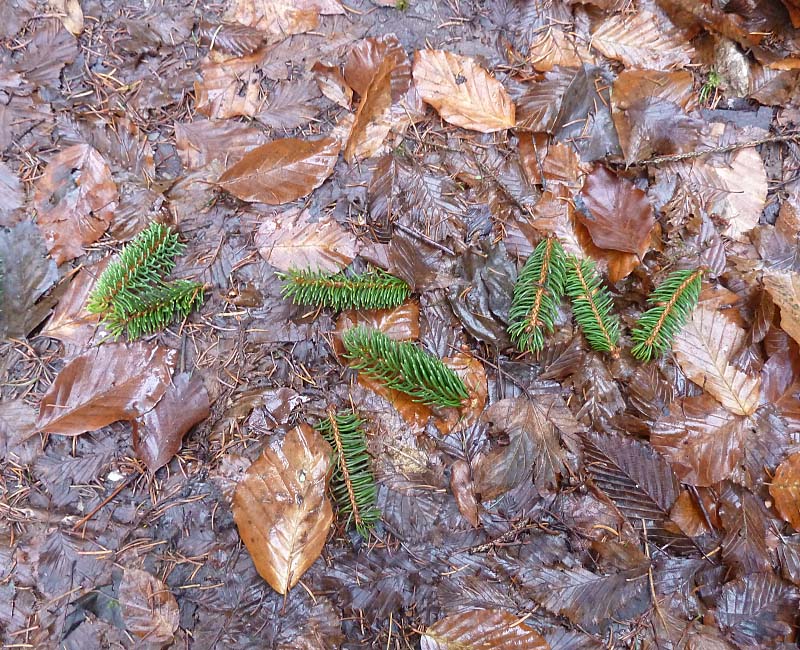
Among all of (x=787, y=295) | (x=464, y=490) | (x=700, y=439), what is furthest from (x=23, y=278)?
(x=787, y=295)

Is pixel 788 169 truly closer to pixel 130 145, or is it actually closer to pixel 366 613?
pixel 366 613

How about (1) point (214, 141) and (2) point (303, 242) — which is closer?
(2) point (303, 242)

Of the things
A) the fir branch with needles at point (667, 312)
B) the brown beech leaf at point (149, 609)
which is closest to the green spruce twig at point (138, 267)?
the brown beech leaf at point (149, 609)

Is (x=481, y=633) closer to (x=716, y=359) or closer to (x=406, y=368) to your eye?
(x=406, y=368)

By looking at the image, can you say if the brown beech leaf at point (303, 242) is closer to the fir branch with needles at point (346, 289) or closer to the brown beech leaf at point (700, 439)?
the fir branch with needles at point (346, 289)

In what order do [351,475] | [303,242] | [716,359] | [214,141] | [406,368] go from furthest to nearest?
[214,141] < [303,242] < [716,359] < [351,475] < [406,368]

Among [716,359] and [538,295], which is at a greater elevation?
[538,295]

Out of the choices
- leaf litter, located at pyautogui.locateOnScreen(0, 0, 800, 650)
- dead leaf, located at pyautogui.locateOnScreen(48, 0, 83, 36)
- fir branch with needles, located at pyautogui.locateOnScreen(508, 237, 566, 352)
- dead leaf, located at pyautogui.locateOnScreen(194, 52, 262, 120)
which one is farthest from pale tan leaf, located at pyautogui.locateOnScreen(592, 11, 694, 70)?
dead leaf, located at pyautogui.locateOnScreen(48, 0, 83, 36)
